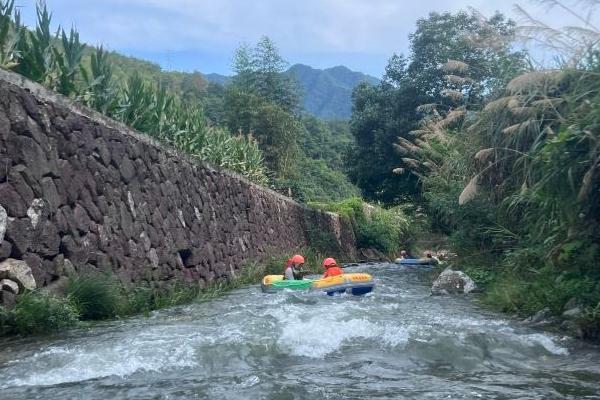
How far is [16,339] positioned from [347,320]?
133 inches

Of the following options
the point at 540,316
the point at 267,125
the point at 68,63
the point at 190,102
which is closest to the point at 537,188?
the point at 540,316

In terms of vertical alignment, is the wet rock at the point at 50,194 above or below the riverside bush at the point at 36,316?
above

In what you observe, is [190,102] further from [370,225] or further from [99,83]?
[370,225]

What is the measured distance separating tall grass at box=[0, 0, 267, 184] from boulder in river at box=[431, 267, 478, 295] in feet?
17.7

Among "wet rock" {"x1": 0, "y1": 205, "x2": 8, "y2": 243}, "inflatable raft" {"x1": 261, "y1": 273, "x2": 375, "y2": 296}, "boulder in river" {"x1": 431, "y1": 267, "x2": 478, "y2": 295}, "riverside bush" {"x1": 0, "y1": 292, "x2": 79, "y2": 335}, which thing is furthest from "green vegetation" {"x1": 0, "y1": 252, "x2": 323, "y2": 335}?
"boulder in river" {"x1": 431, "y1": 267, "x2": 478, "y2": 295}

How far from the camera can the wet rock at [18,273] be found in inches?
247

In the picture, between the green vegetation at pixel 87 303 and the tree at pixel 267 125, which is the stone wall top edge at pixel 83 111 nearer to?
the green vegetation at pixel 87 303

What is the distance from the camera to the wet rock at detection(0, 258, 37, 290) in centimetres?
628

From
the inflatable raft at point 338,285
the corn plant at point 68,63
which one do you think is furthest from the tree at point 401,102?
the corn plant at point 68,63

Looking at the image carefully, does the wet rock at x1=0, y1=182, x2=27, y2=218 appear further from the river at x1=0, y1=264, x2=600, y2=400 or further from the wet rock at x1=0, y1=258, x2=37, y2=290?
the river at x1=0, y1=264, x2=600, y2=400

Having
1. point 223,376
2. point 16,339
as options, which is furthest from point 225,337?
point 16,339

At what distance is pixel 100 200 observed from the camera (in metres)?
8.80

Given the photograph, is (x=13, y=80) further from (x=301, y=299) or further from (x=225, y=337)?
(x=301, y=299)

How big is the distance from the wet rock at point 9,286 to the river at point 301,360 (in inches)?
19.9
